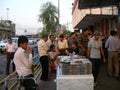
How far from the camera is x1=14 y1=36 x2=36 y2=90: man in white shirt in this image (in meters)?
7.06

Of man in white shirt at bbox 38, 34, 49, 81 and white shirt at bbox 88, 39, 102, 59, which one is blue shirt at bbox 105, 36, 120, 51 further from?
man in white shirt at bbox 38, 34, 49, 81

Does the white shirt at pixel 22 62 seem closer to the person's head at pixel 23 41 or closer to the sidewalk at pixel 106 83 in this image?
the person's head at pixel 23 41

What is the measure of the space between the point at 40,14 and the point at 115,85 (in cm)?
4614

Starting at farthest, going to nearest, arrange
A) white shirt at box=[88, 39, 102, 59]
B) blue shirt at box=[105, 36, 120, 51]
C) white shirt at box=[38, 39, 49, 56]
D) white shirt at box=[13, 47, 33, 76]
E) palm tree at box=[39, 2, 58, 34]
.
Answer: palm tree at box=[39, 2, 58, 34]
blue shirt at box=[105, 36, 120, 51]
white shirt at box=[38, 39, 49, 56]
white shirt at box=[88, 39, 102, 59]
white shirt at box=[13, 47, 33, 76]

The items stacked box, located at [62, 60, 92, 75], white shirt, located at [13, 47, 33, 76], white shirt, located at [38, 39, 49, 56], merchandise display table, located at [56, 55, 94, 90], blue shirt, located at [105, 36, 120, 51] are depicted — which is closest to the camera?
white shirt, located at [13, 47, 33, 76]

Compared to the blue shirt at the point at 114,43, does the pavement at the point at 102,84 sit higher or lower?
lower

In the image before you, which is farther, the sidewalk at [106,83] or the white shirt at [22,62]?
the sidewalk at [106,83]

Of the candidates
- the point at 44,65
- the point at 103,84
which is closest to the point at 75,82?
the point at 103,84

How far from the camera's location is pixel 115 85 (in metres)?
11.7

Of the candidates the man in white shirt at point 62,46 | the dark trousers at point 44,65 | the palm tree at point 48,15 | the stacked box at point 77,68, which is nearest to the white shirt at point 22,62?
the stacked box at point 77,68

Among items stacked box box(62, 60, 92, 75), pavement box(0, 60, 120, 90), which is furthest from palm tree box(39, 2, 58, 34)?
stacked box box(62, 60, 92, 75)

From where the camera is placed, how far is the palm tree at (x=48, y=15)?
55.9 m

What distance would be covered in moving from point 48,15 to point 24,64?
50634mm

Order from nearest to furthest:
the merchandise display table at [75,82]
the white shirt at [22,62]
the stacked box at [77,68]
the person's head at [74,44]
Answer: the white shirt at [22,62]
the merchandise display table at [75,82]
the stacked box at [77,68]
the person's head at [74,44]
